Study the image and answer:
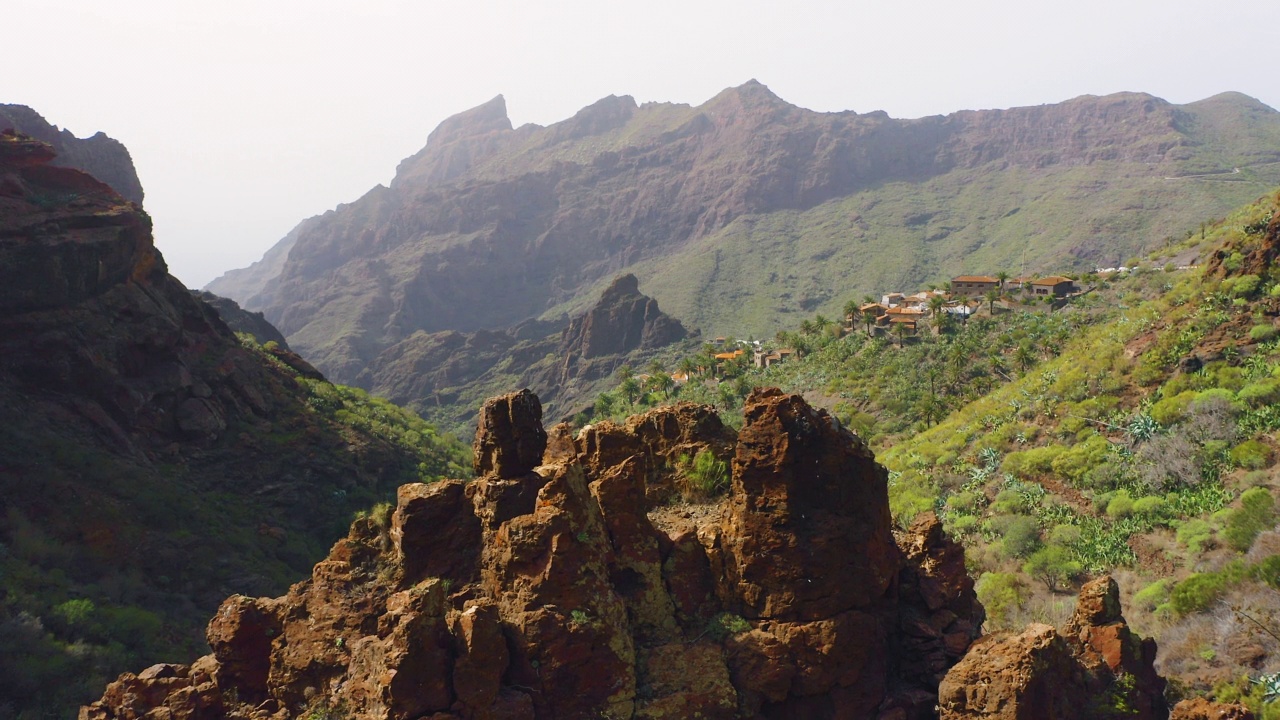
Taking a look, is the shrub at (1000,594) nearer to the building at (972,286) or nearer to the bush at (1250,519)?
the bush at (1250,519)

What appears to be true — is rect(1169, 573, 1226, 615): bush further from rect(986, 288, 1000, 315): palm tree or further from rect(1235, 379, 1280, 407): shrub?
rect(986, 288, 1000, 315): palm tree

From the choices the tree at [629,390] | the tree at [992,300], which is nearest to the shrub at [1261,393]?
the tree at [992,300]

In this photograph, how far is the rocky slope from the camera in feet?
405

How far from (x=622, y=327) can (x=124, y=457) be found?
99307 millimetres

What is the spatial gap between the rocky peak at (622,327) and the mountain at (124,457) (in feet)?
272

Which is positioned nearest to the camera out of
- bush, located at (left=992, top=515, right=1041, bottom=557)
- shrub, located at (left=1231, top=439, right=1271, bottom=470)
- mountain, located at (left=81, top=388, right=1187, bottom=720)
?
mountain, located at (left=81, top=388, right=1187, bottom=720)

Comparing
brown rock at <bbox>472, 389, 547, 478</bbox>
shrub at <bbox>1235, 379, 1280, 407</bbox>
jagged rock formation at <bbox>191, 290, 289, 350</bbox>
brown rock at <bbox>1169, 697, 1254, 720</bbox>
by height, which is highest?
jagged rock formation at <bbox>191, 290, 289, 350</bbox>

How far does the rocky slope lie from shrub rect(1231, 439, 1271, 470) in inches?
3345

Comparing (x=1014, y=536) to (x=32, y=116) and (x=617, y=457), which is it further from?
(x=32, y=116)

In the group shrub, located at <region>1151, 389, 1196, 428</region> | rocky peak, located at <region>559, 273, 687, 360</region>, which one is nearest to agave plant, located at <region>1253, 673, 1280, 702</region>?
shrub, located at <region>1151, 389, 1196, 428</region>

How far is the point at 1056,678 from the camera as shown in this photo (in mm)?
8312

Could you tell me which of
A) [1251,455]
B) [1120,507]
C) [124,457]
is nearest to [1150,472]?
[1120,507]

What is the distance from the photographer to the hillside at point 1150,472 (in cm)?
1634

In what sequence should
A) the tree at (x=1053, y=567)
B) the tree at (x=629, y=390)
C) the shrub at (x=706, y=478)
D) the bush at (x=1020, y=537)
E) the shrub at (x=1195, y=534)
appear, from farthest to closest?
the tree at (x=629, y=390) < the bush at (x=1020, y=537) < the tree at (x=1053, y=567) < the shrub at (x=1195, y=534) < the shrub at (x=706, y=478)
